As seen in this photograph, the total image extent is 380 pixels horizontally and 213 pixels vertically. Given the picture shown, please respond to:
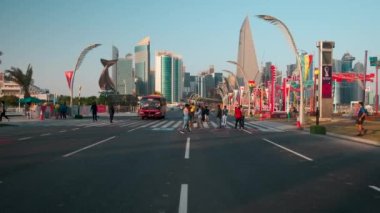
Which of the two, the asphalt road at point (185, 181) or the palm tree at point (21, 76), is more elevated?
the palm tree at point (21, 76)

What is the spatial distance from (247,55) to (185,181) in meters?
170

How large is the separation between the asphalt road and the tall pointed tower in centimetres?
15343

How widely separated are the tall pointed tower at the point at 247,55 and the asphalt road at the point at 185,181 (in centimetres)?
15343

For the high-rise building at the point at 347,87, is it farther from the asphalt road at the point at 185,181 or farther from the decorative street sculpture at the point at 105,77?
the asphalt road at the point at 185,181

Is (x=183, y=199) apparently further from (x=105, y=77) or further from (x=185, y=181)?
(x=105, y=77)

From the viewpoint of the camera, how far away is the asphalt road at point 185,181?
6750mm

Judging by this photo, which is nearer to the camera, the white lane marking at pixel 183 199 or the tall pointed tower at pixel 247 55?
the white lane marking at pixel 183 199

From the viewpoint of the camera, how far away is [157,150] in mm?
14812

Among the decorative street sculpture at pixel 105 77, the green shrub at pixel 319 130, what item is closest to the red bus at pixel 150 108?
the green shrub at pixel 319 130

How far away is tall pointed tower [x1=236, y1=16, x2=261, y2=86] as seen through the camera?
169850 millimetres

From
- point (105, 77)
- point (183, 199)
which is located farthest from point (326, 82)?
point (105, 77)

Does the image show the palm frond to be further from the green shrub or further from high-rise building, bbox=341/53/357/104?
high-rise building, bbox=341/53/357/104

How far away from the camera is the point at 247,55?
17600cm

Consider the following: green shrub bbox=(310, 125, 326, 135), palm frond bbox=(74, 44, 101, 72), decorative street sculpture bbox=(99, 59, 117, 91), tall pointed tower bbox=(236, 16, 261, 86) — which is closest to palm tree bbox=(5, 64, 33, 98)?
palm frond bbox=(74, 44, 101, 72)
